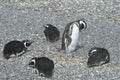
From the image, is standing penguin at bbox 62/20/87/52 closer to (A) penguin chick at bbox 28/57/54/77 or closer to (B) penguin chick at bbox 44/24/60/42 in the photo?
(B) penguin chick at bbox 44/24/60/42

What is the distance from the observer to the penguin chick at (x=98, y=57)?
10.1 m

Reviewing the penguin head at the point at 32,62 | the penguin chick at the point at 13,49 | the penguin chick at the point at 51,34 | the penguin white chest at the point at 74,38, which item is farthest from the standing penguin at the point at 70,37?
the penguin head at the point at 32,62

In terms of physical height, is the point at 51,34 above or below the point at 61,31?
above

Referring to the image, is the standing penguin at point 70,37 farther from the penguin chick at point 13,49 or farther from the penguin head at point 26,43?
the penguin chick at point 13,49

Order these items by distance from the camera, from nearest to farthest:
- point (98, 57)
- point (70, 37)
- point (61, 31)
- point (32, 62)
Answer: point (32, 62) < point (98, 57) < point (70, 37) < point (61, 31)

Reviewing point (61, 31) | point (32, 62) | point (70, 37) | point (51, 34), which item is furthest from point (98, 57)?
point (61, 31)

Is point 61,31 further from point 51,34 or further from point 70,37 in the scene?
point 70,37

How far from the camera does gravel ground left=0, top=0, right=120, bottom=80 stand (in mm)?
9906

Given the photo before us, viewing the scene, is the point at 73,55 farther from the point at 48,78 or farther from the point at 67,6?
the point at 67,6

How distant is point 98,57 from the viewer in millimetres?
10133

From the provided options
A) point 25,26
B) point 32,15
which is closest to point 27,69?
point 25,26

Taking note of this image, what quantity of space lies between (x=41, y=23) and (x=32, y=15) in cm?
77

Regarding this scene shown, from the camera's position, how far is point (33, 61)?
987cm

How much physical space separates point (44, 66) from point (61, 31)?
2824 mm
